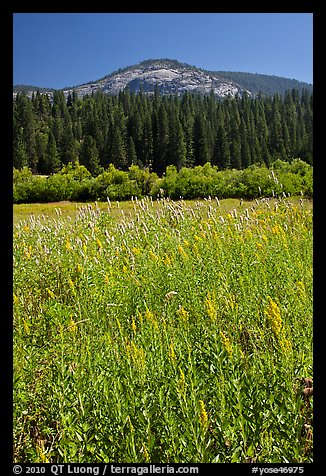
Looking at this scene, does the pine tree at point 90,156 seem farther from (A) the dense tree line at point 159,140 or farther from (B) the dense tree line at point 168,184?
(B) the dense tree line at point 168,184

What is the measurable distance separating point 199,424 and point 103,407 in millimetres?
508

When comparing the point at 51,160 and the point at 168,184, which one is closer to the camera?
the point at 168,184

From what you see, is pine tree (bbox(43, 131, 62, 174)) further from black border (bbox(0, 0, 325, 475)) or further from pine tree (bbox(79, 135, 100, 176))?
black border (bbox(0, 0, 325, 475))

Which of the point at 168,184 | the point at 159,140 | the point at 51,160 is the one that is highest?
the point at 159,140

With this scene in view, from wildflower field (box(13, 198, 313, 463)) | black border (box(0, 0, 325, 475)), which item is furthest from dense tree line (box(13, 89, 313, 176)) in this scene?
black border (box(0, 0, 325, 475))

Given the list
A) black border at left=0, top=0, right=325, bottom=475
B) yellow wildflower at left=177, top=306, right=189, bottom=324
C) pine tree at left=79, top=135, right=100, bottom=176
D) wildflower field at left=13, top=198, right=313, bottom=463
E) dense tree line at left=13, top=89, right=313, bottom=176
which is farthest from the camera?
dense tree line at left=13, top=89, right=313, bottom=176

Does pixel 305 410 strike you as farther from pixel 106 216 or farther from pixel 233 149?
pixel 233 149

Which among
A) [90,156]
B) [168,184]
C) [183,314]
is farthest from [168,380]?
[90,156]

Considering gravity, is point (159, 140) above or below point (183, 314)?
above
